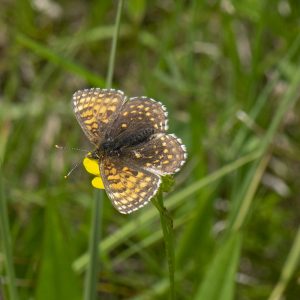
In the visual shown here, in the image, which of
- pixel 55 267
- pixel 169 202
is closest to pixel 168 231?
pixel 55 267

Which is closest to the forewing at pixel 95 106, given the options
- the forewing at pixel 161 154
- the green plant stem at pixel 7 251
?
the forewing at pixel 161 154

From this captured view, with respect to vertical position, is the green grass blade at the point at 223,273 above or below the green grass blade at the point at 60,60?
below

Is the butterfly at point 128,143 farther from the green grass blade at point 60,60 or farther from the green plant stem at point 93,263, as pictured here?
the green grass blade at point 60,60

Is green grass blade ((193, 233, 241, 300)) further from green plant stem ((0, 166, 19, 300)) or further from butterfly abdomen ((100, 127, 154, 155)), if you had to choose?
green plant stem ((0, 166, 19, 300))

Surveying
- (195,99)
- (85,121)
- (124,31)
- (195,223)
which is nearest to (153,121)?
(85,121)

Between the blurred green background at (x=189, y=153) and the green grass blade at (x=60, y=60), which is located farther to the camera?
the green grass blade at (x=60, y=60)

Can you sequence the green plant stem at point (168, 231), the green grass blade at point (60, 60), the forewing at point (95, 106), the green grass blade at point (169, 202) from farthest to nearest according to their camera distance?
1. the green grass blade at point (60, 60)
2. the green grass blade at point (169, 202)
3. the forewing at point (95, 106)
4. the green plant stem at point (168, 231)

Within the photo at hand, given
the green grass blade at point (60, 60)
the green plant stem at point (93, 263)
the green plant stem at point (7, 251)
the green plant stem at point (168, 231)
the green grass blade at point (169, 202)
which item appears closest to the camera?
the green plant stem at point (168, 231)
